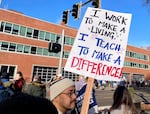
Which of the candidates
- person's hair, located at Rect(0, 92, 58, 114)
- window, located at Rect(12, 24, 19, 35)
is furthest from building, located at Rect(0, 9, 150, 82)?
person's hair, located at Rect(0, 92, 58, 114)

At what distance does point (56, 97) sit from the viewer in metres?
2.86

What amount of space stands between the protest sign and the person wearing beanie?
545 mm

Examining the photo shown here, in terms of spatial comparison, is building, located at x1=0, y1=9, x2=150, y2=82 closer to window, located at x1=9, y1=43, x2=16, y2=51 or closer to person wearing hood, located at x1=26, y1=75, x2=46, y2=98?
window, located at x1=9, y1=43, x2=16, y2=51

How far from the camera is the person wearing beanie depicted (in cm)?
284

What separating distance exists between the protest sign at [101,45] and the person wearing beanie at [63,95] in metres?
0.54

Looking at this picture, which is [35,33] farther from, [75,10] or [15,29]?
[75,10]

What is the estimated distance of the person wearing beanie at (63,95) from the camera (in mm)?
2840

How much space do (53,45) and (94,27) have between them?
380 inches

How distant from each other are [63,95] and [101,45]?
1.15m

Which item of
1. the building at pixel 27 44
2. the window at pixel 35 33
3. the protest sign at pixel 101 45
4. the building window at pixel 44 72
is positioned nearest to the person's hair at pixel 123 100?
the protest sign at pixel 101 45

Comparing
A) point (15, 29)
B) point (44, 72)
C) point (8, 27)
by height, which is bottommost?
point (44, 72)

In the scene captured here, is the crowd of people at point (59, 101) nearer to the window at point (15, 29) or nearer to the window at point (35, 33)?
the window at point (15, 29)

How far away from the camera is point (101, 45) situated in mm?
3766

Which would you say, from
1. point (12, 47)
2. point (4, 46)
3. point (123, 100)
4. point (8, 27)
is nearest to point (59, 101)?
point (123, 100)
